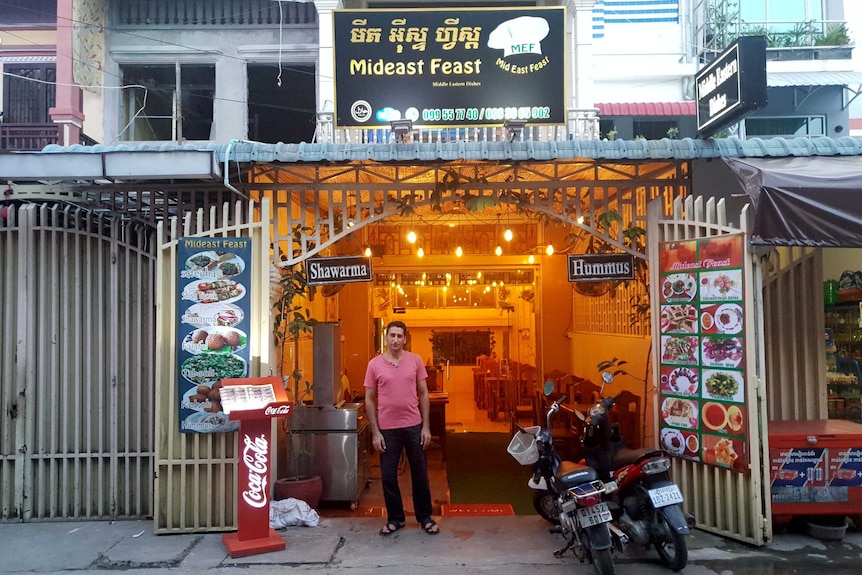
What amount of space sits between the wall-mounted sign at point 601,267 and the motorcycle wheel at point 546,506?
7.01ft

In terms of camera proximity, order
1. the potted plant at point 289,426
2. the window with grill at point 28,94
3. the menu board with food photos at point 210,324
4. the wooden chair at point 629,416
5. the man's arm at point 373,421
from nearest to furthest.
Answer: the man's arm at point 373,421, the menu board with food photos at point 210,324, the potted plant at point 289,426, the wooden chair at point 629,416, the window with grill at point 28,94

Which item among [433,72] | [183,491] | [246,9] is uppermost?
[246,9]

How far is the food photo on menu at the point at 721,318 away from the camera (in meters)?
5.55

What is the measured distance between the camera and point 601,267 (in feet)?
22.0

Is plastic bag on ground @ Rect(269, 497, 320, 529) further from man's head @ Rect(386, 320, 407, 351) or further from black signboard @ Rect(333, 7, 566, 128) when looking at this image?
black signboard @ Rect(333, 7, 566, 128)

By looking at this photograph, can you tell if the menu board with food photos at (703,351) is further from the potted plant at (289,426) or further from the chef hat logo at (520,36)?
A: the potted plant at (289,426)

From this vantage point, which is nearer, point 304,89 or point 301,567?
point 301,567

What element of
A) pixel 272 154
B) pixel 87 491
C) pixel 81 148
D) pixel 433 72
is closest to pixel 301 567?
pixel 87 491

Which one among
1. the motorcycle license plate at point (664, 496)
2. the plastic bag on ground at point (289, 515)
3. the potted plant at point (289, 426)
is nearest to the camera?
the motorcycle license plate at point (664, 496)

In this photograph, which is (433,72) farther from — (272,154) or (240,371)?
(240,371)

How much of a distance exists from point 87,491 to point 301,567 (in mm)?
2573

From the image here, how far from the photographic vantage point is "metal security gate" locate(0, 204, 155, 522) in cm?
631

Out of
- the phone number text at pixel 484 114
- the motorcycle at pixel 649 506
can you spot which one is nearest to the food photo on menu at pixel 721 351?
the motorcycle at pixel 649 506

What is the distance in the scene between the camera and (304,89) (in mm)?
11430
